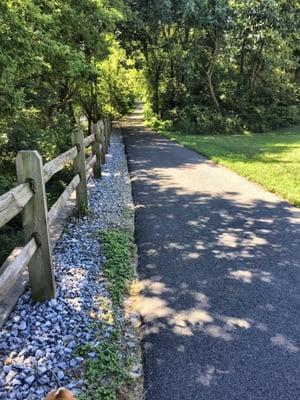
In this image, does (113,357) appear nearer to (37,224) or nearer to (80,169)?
(37,224)

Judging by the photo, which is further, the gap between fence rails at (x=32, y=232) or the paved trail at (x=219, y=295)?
the gap between fence rails at (x=32, y=232)

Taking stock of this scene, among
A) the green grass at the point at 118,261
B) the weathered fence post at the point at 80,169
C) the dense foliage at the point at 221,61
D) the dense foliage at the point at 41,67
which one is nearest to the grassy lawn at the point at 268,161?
the green grass at the point at 118,261

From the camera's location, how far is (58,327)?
3242mm

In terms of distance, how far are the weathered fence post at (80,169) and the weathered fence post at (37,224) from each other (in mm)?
2632

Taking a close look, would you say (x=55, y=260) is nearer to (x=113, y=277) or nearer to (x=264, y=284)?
(x=113, y=277)

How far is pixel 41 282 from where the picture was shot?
11.7ft

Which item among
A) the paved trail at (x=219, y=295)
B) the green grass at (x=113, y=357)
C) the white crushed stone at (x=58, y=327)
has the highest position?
the white crushed stone at (x=58, y=327)

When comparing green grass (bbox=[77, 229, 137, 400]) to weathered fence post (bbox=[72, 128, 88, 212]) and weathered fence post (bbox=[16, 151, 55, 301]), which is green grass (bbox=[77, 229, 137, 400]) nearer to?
weathered fence post (bbox=[16, 151, 55, 301])

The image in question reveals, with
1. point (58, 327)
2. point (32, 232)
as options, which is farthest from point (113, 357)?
point (32, 232)

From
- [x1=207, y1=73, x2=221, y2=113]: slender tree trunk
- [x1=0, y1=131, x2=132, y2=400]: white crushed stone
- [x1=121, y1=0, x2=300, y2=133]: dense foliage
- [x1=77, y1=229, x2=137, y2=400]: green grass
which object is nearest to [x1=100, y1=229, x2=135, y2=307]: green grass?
[x1=77, y1=229, x2=137, y2=400]: green grass

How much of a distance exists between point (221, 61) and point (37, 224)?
71.1ft

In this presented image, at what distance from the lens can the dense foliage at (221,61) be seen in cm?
1916

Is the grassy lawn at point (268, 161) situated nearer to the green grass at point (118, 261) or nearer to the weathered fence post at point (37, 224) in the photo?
the green grass at point (118, 261)

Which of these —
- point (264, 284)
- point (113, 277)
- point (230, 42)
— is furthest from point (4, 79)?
point (230, 42)
